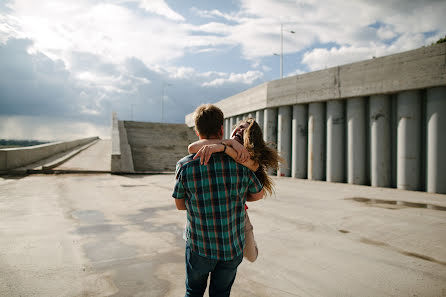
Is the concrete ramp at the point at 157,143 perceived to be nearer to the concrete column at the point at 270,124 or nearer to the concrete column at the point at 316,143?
the concrete column at the point at 270,124

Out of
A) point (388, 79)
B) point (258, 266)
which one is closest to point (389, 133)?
point (388, 79)

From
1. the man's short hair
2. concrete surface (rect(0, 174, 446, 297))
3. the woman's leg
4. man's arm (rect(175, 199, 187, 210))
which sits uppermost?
the man's short hair

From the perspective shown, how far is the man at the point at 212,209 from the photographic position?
176 centimetres

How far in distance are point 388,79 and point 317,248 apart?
8.83 meters

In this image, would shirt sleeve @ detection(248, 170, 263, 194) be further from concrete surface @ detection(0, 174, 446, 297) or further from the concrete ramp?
the concrete ramp

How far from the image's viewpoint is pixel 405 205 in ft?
22.5

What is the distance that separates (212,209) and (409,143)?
33.7 ft

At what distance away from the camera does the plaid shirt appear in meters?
1.75

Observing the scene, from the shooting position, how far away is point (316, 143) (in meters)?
12.6

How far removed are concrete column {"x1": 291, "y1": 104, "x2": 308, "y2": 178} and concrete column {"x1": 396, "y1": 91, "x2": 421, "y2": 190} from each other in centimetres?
427

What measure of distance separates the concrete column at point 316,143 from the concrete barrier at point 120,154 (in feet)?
28.7

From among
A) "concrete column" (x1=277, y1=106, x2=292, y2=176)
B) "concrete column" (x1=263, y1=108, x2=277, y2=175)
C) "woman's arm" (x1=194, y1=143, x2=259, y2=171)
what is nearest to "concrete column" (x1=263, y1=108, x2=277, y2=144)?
"concrete column" (x1=263, y1=108, x2=277, y2=175)

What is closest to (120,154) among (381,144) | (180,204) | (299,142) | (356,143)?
(299,142)

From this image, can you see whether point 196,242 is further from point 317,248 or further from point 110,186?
point 110,186
